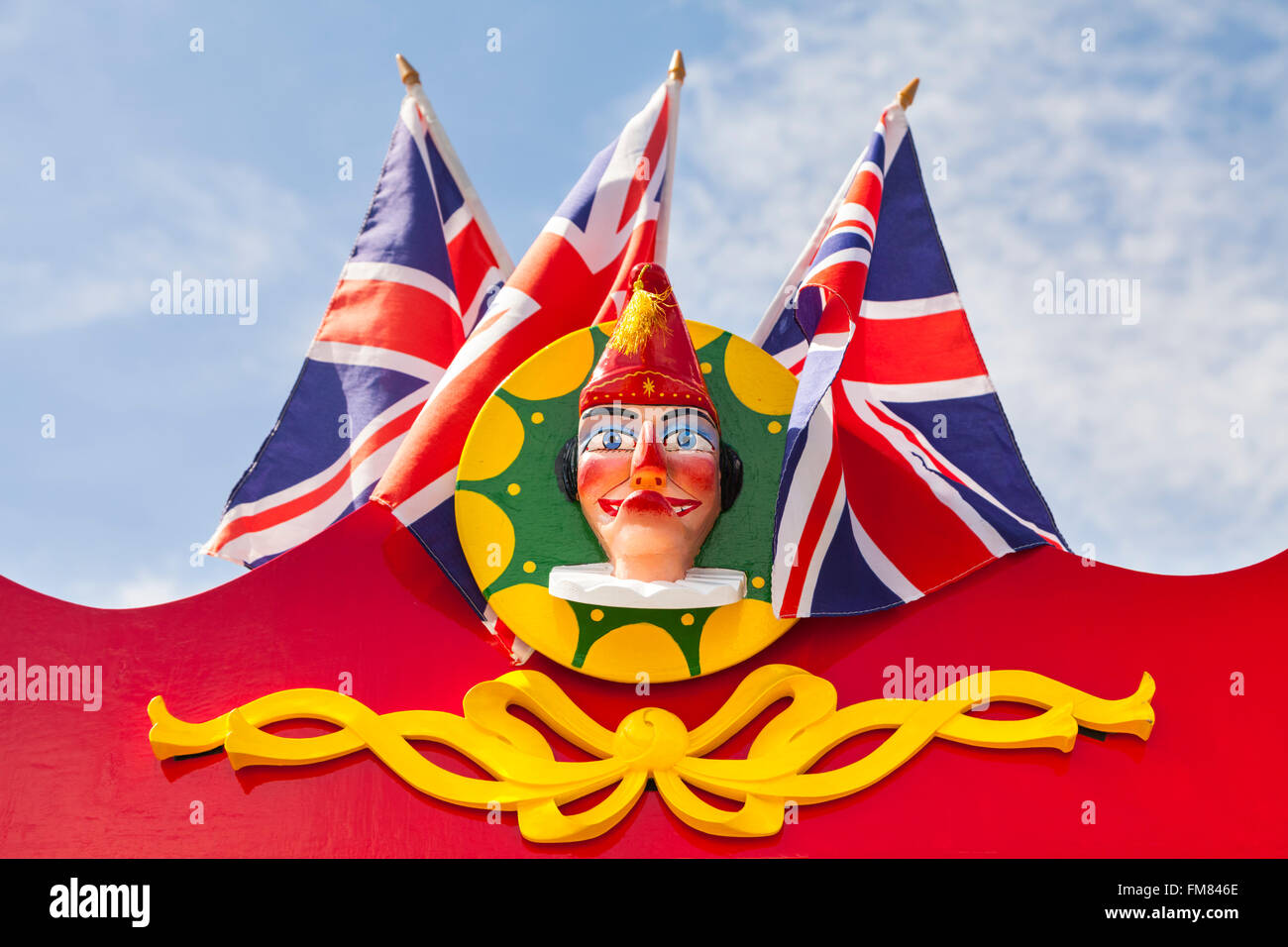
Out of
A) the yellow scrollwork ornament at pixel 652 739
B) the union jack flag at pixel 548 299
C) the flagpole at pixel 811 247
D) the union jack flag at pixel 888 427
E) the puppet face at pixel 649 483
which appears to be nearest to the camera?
the yellow scrollwork ornament at pixel 652 739

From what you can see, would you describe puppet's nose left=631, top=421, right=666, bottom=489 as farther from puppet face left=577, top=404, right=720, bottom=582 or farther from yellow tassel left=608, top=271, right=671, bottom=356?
yellow tassel left=608, top=271, right=671, bottom=356

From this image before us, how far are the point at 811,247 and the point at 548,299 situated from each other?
2.12 meters

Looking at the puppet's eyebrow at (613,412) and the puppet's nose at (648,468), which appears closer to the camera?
the puppet's nose at (648,468)

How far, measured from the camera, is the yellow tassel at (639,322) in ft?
22.5

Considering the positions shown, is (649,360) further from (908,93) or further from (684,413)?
(908,93)

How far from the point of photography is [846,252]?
24.2ft

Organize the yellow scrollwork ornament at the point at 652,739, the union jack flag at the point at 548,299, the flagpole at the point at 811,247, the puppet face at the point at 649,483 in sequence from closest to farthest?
the yellow scrollwork ornament at the point at 652,739 → the puppet face at the point at 649,483 → the union jack flag at the point at 548,299 → the flagpole at the point at 811,247

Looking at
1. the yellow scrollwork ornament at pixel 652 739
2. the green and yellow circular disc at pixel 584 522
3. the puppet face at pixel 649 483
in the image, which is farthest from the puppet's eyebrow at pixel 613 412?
the yellow scrollwork ornament at pixel 652 739

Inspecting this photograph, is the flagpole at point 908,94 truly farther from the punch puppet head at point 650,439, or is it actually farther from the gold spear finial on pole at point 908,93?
the punch puppet head at point 650,439

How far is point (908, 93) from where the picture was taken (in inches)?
327

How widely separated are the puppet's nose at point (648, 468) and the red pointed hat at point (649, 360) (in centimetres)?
32

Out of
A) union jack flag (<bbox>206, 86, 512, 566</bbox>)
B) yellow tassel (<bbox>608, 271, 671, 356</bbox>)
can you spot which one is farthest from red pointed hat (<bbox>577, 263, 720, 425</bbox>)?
union jack flag (<bbox>206, 86, 512, 566</bbox>)
